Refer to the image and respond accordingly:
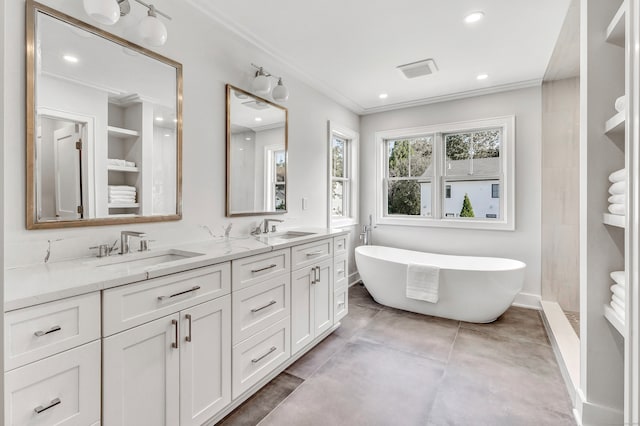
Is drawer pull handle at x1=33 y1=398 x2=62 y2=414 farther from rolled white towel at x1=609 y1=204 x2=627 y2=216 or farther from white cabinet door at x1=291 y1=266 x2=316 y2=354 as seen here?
rolled white towel at x1=609 y1=204 x2=627 y2=216

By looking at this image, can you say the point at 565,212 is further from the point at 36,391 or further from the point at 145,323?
the point at 36,391

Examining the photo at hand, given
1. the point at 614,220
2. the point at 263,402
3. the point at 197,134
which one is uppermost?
the point at 197,134

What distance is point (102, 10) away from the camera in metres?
1.46

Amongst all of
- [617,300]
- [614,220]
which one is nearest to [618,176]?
[614,220]

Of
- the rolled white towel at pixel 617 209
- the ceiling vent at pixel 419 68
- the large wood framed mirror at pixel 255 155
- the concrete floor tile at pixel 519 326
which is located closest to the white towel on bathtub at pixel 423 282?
the concrete floor tile at pixel 519 326

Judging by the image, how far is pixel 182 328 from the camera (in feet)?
4.96

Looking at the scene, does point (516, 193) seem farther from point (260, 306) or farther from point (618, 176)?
point (260, 306)

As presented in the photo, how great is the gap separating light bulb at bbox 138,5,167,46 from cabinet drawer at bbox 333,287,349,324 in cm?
224

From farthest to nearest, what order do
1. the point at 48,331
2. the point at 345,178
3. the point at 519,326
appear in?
the point at 345,178 → the point at 519,326 → the point at 48,331

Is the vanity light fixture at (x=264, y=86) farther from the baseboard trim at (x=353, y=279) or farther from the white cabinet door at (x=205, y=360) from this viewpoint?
the baseboard trim at (x=353, y=279)

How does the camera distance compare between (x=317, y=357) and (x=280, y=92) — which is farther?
(x=280, y=92)

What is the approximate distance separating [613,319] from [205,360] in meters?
2.04

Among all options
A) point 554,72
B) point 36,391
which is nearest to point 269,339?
point 36,391

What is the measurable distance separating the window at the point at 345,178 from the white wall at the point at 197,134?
0.70 meters
